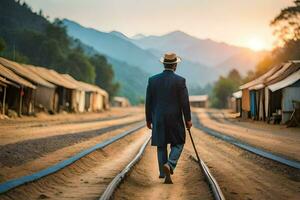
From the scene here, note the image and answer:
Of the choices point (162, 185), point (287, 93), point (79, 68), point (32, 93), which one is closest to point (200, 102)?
point (79, 68)

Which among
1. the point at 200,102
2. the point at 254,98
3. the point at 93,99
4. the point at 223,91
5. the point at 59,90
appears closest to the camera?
the point at 254,98

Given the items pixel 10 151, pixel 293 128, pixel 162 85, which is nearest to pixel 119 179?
pixel 162 85

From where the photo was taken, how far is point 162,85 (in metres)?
9.70

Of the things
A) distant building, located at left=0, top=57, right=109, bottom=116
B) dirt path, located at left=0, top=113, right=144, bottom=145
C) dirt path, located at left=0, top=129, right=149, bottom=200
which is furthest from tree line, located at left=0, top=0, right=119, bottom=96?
dirt path, located at left=0, top=129, right=149, bottom=200

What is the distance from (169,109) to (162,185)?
1.40m

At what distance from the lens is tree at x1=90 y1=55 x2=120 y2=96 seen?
120 metres

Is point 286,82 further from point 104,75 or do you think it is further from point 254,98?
point 104,75

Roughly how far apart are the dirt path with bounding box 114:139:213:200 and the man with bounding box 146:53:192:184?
436 millimetres

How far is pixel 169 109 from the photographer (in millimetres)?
9633

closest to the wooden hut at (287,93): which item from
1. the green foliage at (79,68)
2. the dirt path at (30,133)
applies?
the dirt path at (30,133)

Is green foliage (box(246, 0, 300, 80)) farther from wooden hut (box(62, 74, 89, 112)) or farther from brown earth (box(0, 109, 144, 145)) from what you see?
brown earth (box(0, 109, 144, 145))

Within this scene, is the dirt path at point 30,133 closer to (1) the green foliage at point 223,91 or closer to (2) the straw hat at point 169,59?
(2) the straw hat at point 169,59

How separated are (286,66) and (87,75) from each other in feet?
210

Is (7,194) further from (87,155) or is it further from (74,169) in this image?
(87,155)
